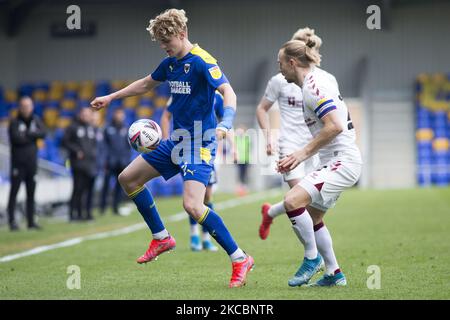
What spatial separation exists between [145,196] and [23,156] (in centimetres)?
804

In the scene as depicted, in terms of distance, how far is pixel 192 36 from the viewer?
3306 cm

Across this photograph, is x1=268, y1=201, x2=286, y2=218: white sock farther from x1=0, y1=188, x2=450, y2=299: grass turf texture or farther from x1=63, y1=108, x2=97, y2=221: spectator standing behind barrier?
x1=63, y1=108, x2=97, y2=221: spectator standing behind barrier

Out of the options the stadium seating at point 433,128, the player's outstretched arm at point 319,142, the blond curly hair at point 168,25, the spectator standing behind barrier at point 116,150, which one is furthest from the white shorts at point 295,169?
the stadium seating at point 433,128

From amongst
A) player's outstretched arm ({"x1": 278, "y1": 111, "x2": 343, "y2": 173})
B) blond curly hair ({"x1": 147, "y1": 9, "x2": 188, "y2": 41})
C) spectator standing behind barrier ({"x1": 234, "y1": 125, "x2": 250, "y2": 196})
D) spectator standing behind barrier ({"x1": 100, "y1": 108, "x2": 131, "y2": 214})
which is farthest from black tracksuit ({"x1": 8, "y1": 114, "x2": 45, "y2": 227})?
spectator standing behind barrier ({"x1": 234, "y1": 125, "x2": 250, "y2": 196})

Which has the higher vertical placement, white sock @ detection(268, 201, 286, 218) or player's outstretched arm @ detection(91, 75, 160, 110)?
player's outstretched arm @ detection(91, 75, 160, 110)

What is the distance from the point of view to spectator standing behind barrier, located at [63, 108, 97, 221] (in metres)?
17.7

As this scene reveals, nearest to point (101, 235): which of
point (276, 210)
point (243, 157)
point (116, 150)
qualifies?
point (276, 210)

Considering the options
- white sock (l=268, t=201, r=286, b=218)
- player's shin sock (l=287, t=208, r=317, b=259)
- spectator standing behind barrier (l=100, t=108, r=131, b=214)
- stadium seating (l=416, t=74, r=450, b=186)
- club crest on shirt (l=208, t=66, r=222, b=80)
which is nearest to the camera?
player's shin sock (l=287, t=208, r=317, b=259)

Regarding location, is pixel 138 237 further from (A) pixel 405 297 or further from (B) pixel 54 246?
(A) pixel 405 297

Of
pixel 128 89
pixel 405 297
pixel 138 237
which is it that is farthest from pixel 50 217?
pixel 405 297

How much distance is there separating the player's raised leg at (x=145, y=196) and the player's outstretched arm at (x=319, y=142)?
153 centimetres

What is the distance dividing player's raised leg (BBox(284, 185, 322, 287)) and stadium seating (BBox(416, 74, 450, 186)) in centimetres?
2433

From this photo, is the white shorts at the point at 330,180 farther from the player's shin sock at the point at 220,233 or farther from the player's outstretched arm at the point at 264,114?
the player's outstretched arm at the point at 264,114

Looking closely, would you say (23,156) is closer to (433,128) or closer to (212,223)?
(212,223)
